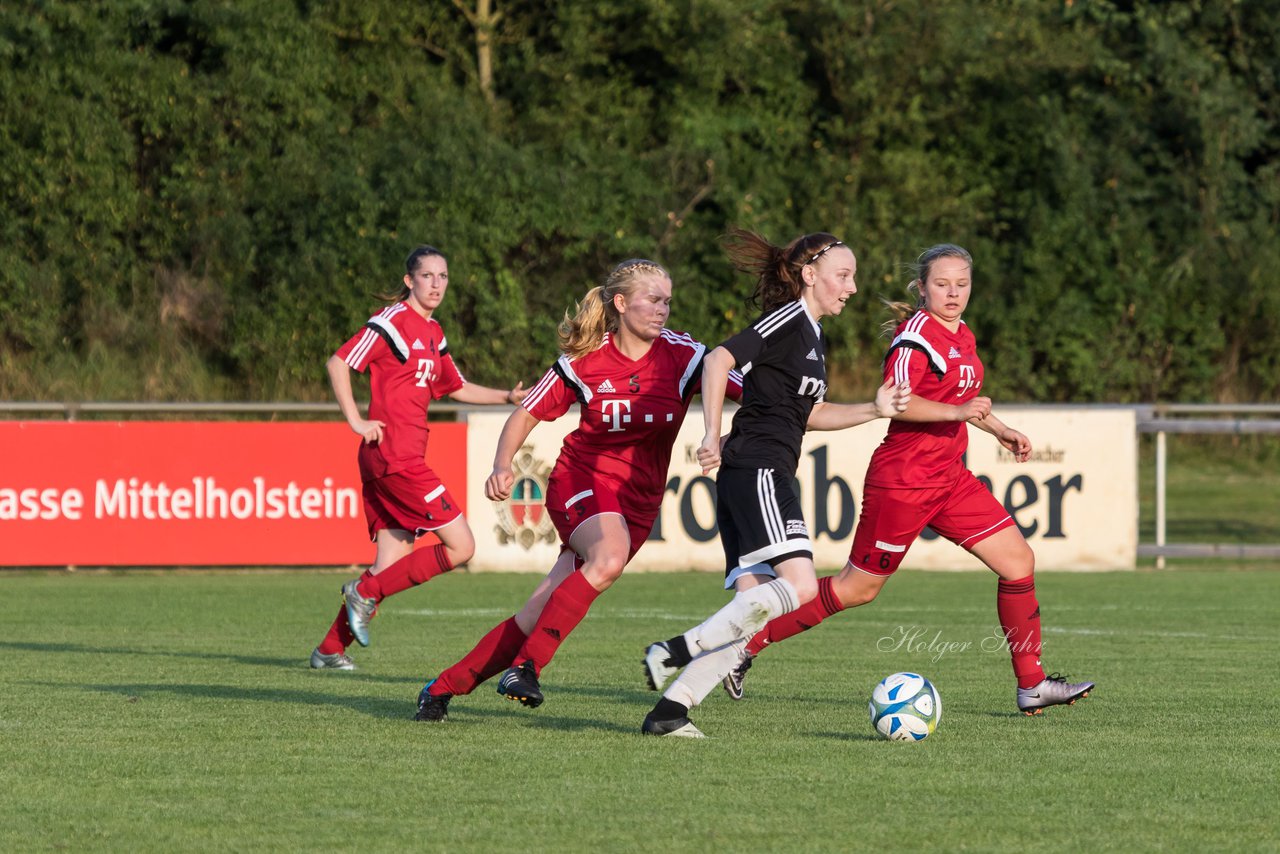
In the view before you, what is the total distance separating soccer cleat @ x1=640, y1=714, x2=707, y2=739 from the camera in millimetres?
6055

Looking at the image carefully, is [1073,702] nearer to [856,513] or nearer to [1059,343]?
[856,513]

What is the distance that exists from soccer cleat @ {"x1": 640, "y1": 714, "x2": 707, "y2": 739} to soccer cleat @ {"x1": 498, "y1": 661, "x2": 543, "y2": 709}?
40cm

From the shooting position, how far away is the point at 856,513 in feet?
47.9

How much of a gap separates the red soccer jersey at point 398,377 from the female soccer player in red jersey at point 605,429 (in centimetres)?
249

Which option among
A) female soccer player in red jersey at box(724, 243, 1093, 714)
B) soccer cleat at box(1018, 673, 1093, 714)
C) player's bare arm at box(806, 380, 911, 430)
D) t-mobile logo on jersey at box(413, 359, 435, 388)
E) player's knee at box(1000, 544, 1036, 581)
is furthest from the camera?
t-mobile logo on jersey at box(413, 359, 435, 388)

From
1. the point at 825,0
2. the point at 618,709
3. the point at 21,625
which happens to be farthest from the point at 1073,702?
the point at 825,0

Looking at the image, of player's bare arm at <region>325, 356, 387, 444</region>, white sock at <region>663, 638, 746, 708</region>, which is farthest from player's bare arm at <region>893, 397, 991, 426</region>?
player's bare arm at <region>325, 356, 387, 444</region>

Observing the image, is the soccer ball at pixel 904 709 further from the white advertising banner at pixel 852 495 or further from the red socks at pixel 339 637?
the white advertising banner at pixel 852 495

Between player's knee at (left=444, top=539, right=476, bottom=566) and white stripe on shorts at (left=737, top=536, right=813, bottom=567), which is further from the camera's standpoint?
player's knee at (left=444, top=539, right=476, bottom=566)

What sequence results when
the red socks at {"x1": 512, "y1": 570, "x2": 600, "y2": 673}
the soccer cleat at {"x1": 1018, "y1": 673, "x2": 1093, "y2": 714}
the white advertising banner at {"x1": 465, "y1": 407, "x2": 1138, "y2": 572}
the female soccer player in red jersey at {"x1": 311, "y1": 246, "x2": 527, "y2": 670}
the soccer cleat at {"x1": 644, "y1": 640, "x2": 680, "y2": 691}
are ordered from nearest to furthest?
the soccer cleat at {"x1": 644, "y1": 640, "x2": 680, "y2": 691} < the red socks at {"x1": 512, "y1": 570, "x2": 600, "y2": 673} < the soccer cleat at {"x1": 1018, "y1": 673, "x2": 1093, "y2": 714} < the female soccer player in red jersey at {"x1": 311, "y1": 246, "x2": 527, "y2": 670} < the white advertising banner at {"x1": 465, "y1": 407, "x2": 1138, "y2": 572}

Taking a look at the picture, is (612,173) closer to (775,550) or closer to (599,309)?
(599,309)

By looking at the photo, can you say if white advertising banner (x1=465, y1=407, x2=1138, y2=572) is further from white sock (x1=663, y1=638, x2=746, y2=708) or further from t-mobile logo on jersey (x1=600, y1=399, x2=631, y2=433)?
white sock (x1=663, y1=638, x2=746, y2=708)

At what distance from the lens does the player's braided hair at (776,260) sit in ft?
21.3

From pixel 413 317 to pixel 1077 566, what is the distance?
25.6ft
